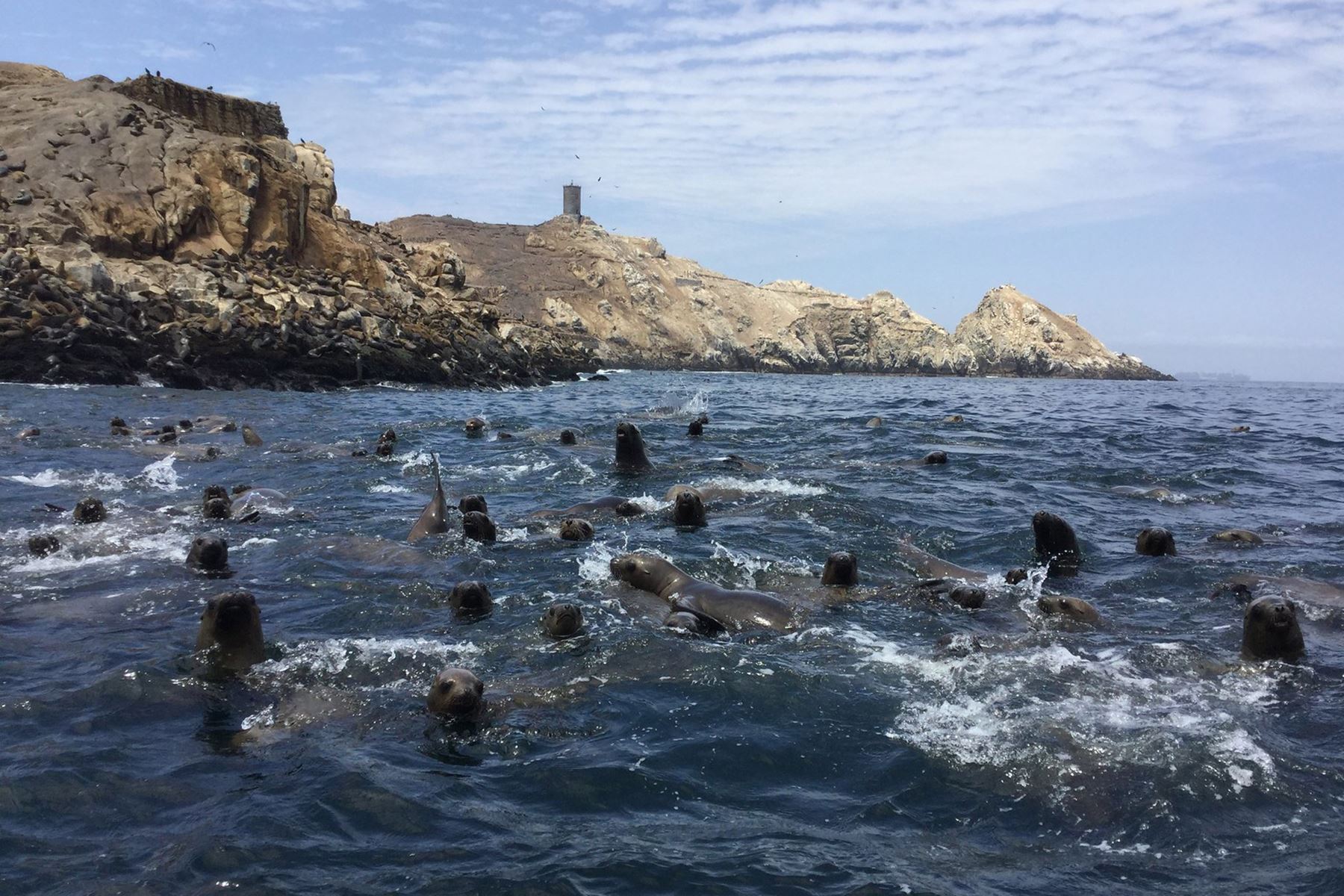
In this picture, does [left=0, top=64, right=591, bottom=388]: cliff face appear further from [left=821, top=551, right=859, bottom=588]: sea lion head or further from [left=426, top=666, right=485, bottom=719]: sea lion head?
[left=426, top=666, right=485, bottom=719]: sea lion head

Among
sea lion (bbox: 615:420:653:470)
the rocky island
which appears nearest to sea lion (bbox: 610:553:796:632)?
sea lion (bbox: 615:420:653:470)

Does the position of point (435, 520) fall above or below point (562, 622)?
above

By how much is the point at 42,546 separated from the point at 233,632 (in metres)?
4.27

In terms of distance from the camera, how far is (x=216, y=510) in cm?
1263

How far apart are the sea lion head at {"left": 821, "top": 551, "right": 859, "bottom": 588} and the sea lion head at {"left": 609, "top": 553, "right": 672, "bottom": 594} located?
1572 mm

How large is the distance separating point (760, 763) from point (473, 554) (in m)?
5.72

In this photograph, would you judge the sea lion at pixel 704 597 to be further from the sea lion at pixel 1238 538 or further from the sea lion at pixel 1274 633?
the sea lion at pixel 1238 538

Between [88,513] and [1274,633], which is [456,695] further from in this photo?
[88,513]

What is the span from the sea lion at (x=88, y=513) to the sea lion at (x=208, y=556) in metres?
2.54

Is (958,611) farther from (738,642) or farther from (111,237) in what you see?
(111,237)

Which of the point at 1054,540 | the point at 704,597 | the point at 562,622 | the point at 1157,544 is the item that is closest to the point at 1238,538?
the point at 1157,544

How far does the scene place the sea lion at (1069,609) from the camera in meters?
8.95

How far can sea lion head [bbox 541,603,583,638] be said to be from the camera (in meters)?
8.42

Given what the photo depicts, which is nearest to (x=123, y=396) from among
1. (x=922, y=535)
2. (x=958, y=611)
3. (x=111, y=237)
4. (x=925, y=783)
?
(x=111, y=237)
